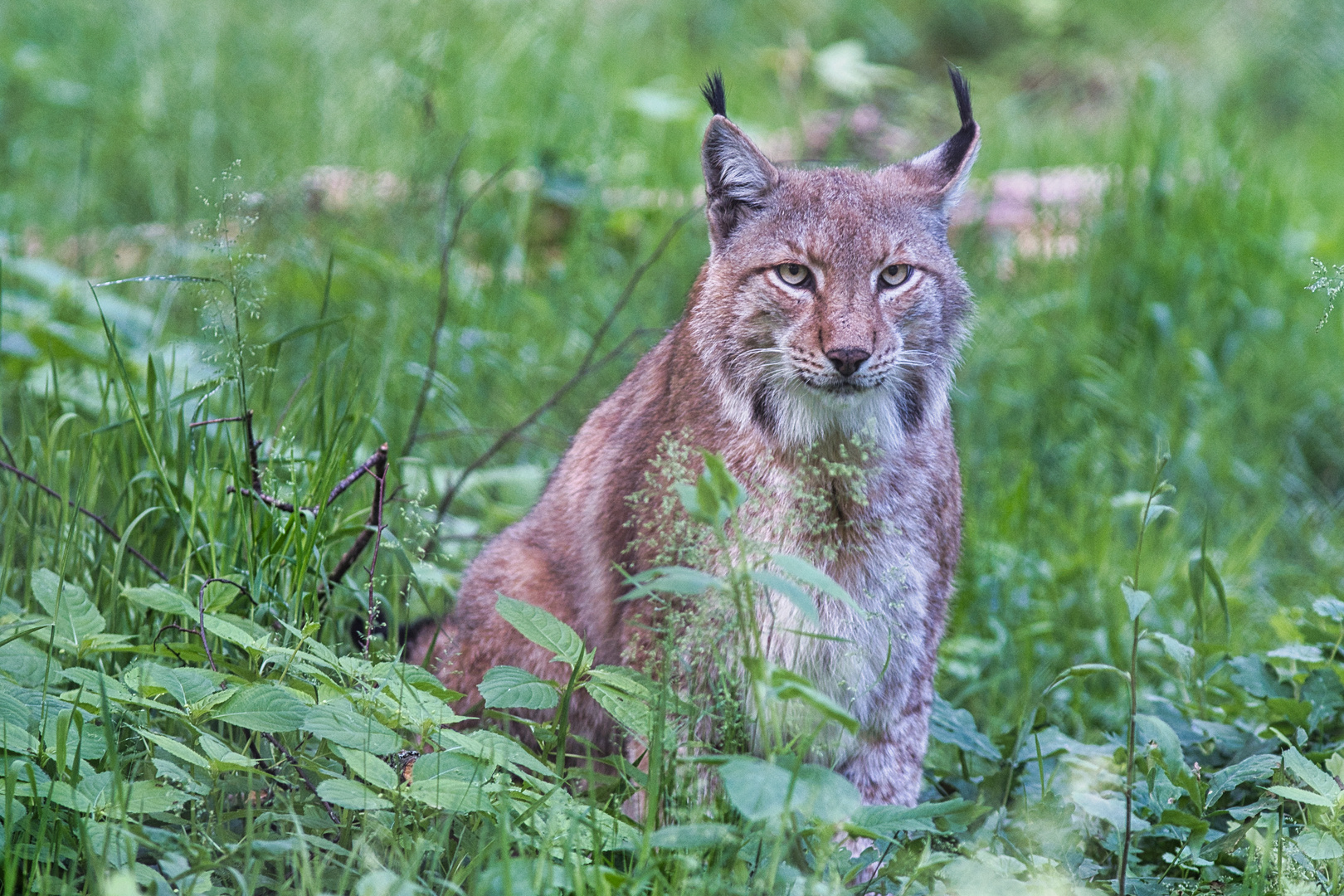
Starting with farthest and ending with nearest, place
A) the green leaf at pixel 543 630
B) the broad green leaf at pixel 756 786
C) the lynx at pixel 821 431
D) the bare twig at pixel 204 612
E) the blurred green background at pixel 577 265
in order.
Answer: the blurred green background at pixel 577 265
the lynx at pixel 821 431
the bare twig at pixel 204 612
the green leaf at pixel 543 630
the broad green leaf at pixel 756 786

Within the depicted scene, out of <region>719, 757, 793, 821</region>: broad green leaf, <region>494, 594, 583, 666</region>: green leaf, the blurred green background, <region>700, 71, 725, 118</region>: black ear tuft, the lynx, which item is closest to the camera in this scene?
<region>719, 757, 793, 821</region>: broad green leaf

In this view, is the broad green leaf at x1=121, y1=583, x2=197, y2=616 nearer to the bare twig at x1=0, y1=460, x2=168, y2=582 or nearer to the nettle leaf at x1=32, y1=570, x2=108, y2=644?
the nettle leaf at x1=32, y1=570, x2=108, y2=644

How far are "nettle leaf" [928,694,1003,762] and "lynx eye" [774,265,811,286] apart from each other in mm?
1093

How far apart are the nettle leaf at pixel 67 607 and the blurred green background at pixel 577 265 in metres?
0.50

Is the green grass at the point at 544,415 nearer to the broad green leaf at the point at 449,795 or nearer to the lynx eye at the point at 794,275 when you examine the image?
the broad green leaf at the point at 449,795

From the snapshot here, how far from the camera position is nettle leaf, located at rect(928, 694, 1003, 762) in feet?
10.3

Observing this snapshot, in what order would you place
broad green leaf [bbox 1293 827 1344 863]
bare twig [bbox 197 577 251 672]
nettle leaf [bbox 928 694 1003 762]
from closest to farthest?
broad green leaf [bbox 1293 827 1344 863] < bare twig [bbox 197 577 251 672] < nettle leaf [bbox 928 694 1003 762]


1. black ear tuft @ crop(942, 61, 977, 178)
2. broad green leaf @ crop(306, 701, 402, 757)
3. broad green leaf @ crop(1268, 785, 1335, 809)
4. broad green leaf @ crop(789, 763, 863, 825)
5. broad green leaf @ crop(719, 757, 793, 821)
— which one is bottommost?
broad green leaf @ crop(306, 701, 402, 757)

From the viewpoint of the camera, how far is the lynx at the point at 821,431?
119 inches

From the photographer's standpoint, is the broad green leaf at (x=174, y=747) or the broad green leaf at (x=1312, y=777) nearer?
the broad green leaf at (x=174, y=747)

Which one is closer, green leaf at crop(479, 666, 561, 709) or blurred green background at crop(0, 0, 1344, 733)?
green leaf at crop(479, 666, 561, 709)

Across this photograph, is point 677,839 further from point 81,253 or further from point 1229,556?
point 81,253

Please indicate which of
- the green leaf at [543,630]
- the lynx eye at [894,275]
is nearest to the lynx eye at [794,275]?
the lynx eye at [894,275]

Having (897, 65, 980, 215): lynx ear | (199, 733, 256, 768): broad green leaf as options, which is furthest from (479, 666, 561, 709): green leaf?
(897, 65, 980, 215): lynx ear
